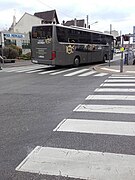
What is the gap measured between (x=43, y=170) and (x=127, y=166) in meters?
1.23

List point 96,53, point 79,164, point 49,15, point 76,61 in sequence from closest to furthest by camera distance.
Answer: point 79,164, point 76,61, point 96,53, point 49,15

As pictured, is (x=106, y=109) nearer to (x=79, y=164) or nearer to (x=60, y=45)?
(x=79, y=164)

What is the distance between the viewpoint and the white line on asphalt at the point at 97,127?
4883 millimetres

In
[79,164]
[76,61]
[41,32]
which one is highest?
[41,32]

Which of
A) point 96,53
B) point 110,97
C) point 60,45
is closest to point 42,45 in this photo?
point 60,45

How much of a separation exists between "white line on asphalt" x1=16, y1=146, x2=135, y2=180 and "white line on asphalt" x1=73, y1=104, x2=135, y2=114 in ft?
8.43

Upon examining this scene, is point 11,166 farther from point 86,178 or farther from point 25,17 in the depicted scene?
point 25,17

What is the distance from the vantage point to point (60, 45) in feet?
59.6

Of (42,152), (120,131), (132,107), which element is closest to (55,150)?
(42,152)

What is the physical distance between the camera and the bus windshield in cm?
1769

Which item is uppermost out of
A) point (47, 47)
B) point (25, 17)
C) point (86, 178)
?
point (25, 17)

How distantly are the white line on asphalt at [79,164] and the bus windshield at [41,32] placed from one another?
48.1 feet

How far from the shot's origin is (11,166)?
350 cm

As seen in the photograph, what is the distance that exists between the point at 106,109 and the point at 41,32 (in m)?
13.0
